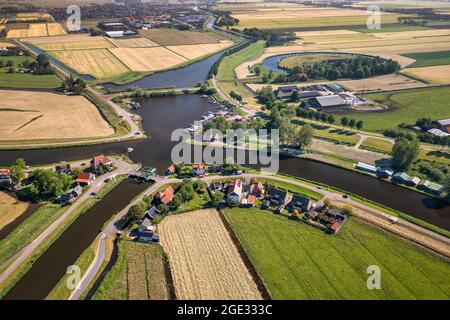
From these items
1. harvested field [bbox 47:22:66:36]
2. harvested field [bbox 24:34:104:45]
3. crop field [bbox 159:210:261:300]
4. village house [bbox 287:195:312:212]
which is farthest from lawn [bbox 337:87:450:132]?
harvested field [bbox 47:22:66:36]

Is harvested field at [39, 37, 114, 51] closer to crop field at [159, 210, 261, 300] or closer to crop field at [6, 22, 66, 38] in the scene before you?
crop field at [6, 22, 66, 38]

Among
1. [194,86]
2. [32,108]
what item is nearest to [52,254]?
[32,108]

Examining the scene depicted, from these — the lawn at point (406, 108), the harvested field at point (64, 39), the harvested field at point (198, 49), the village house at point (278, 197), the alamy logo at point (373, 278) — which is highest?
the harvested field at point (64, 39)

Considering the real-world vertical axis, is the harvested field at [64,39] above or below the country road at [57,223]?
above

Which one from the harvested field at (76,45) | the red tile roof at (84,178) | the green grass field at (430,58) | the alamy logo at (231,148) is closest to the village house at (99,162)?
the red tile roof at (84,178)

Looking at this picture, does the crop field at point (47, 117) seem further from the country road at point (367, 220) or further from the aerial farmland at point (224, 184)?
the country road at point (367, 220)

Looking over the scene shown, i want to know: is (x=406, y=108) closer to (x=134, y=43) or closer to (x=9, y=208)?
(x=9, y=208)

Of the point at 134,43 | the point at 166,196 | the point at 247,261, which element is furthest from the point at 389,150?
the point at 134,43

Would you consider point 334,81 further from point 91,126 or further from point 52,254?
point 52,254
